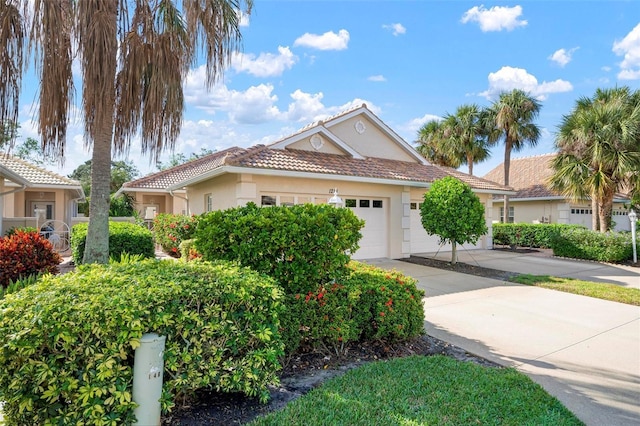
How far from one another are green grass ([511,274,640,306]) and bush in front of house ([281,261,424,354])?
5.95 metres

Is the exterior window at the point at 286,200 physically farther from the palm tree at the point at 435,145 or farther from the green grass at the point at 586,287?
the palm tree at the point at 435,145

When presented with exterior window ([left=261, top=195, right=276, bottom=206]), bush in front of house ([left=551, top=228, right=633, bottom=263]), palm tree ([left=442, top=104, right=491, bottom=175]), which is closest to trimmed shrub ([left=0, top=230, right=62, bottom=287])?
exterior window ([left=261, top=195, right=276, bottom=206])

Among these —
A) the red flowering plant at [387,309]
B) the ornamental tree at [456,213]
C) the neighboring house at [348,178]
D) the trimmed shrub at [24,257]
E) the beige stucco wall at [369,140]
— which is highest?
the beige stucco wall at [369,140]

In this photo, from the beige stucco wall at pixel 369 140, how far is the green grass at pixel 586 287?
7.47m

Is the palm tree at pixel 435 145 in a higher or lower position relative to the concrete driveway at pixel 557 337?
higher

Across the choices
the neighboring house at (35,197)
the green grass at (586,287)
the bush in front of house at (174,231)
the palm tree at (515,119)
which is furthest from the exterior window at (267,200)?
the palm tree at (515,119)

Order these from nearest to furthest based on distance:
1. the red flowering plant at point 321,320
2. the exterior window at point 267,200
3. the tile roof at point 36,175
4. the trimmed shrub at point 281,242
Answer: the red flowering plant at point 321,320, the trimmed shrub at point 281,242, the exterior window at point 267,200, the tile roof at point 36,175

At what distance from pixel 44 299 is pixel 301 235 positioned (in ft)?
8.03

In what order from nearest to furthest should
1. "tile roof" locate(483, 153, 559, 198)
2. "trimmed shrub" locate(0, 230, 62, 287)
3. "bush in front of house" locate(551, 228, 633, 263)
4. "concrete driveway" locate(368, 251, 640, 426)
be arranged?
"concrete driveway" locate(368, 251, 640, 426) → "trimmed shrub" locate(0, 230, 62, 287) → "bush in front of house" locate(551, 228, 633, 263) → "tile roof" locate(483, 153, 559, 198)

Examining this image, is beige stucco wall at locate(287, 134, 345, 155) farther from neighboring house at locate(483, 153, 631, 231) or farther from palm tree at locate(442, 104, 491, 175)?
neighboring house at locate(483, 153, 631, 231)

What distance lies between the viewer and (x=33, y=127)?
557 cm

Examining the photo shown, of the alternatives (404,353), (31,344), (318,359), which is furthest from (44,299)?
(404,353)

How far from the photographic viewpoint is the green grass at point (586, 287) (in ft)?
25.9

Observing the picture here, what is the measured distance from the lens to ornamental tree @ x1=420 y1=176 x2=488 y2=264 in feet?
36.4
